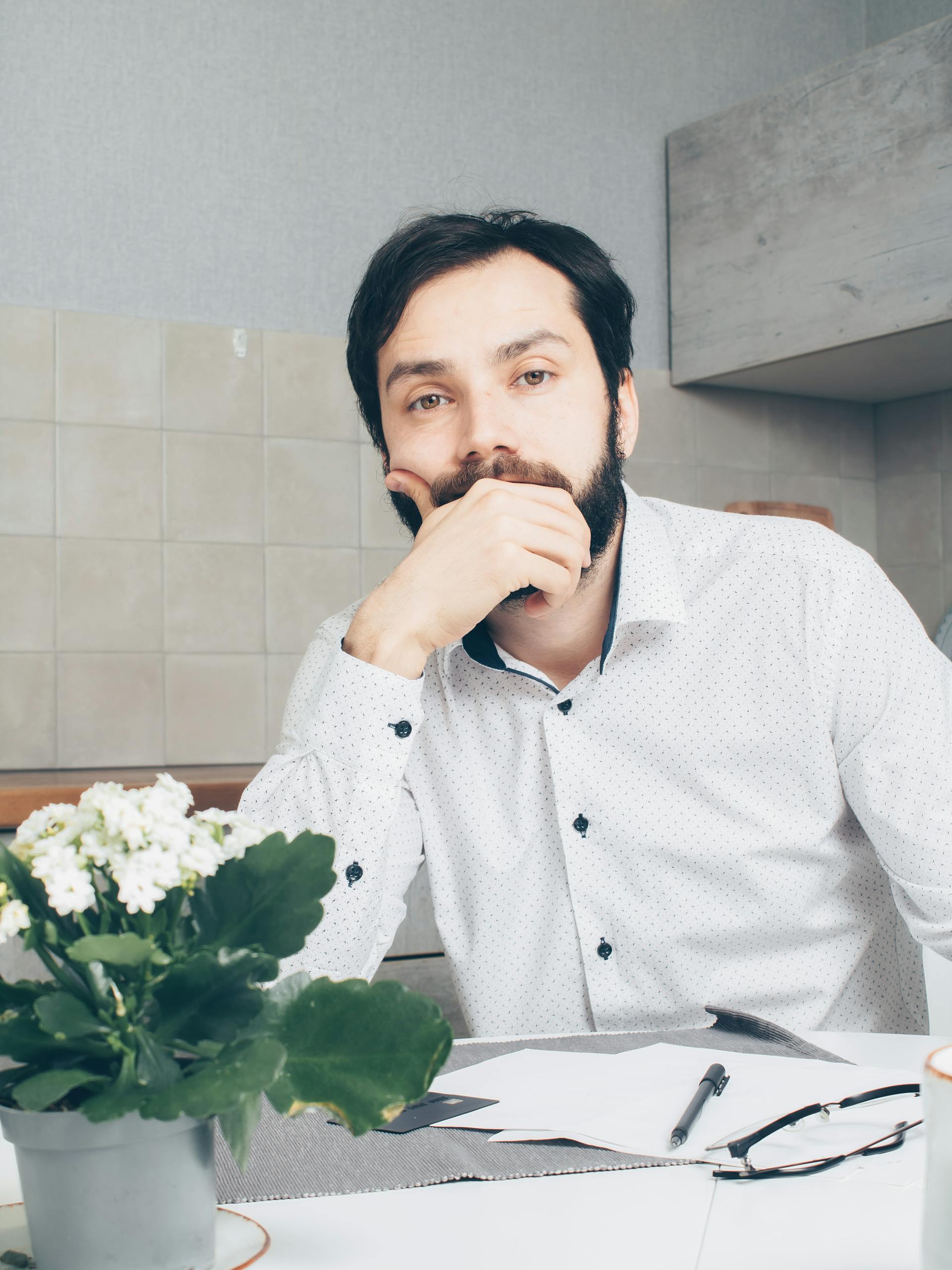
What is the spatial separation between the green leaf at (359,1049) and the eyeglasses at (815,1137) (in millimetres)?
227

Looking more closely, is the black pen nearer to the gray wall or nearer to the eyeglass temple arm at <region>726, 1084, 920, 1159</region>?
the eyeglass temple arm at <region>726, 1084, 920, 1159</region>

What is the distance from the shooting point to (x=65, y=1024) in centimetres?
41

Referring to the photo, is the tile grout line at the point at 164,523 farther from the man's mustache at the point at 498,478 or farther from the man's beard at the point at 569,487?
the man's mustache at the point at 498,478

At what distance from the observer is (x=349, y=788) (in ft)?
3.14

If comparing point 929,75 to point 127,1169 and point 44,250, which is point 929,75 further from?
point 127,1169

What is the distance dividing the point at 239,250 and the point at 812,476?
5.09ft

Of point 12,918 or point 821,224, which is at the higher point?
point 821,224

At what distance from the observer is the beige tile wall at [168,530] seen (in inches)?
92.8

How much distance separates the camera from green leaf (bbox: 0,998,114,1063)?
424 millimetres

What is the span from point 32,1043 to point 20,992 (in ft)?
0.07

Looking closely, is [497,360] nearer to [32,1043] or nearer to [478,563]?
[478,563]

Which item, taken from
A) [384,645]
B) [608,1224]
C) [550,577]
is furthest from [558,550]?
[608,1224]

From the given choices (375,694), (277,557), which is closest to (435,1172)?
(375,694)

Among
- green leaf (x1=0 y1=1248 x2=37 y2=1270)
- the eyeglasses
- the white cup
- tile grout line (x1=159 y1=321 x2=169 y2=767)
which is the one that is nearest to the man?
the eyeglasses
